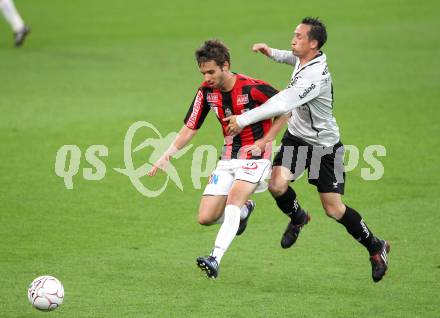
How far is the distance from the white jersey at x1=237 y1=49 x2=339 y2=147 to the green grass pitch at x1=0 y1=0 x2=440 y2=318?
4.89 ft

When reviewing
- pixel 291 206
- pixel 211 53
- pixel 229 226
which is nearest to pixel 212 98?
pixel 211 53

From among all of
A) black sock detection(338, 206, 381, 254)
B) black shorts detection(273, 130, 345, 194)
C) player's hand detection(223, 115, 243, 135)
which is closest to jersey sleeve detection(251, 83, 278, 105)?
player's hand detection(223, 115, 243, 135)

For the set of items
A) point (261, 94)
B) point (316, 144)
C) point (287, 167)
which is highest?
point (261, 94)

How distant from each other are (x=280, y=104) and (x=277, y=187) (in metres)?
1.09

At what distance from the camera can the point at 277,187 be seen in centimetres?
912

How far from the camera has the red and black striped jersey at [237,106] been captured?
28.6 ft

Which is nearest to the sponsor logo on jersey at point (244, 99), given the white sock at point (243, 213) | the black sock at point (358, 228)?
the white sock at point (243, 213)

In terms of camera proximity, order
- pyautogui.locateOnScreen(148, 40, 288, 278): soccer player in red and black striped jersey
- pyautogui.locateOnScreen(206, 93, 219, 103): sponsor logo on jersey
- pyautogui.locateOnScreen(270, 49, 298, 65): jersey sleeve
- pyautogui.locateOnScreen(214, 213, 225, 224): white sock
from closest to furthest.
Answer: pyautogui.locateOnScreen(148, 40, 288, 278): soccer player in red and black striped jersey → pyautogui.locateOnScreen(206, 93, 219, 103): sponsor logo on jersey → pyautogui.locateOnScreen(214, 213, 225, 224): white sock → pyautogui.locateOnScreen(270, 49, 298, 65): jersey sleeve

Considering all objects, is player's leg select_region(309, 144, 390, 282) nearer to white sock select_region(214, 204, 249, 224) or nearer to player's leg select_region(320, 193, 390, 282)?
player's leg select_region(320, 193, 390, 282)

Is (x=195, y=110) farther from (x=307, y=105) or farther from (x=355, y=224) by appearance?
(x=355, y=224)

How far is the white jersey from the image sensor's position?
833 centimetres

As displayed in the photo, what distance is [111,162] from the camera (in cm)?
1356

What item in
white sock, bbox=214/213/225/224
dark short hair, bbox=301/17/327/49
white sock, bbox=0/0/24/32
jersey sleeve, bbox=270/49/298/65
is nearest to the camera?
dark short hair, bbox=301/17/327/49

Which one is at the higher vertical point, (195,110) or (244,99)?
(244,99)
